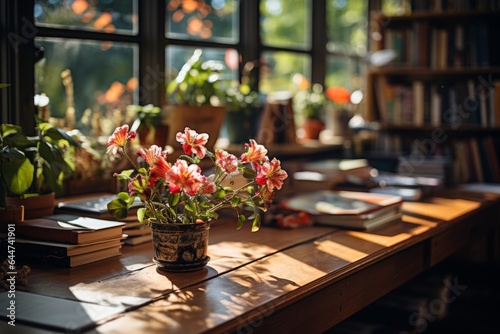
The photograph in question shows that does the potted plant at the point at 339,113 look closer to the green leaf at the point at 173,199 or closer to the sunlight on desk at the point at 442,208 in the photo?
the sunlight on desk at the point at 442,208

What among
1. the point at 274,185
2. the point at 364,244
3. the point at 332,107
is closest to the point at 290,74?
the point at 332,107

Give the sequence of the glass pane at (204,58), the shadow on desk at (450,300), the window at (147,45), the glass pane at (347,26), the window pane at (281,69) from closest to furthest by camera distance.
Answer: the window at (147,45)
the glass pane at (204,58)
the shadow on desk at (450,300)
the window pane at (281,69)
the glass pane at (347,26)

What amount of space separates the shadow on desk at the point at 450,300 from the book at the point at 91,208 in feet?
5.69

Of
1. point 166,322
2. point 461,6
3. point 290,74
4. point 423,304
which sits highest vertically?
point 461,6

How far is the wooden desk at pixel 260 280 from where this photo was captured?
170 cm

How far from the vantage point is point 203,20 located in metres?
3.57

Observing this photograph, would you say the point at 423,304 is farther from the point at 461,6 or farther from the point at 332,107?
the point at 461,6

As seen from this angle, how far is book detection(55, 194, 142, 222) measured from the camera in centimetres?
238

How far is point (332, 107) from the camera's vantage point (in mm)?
4344

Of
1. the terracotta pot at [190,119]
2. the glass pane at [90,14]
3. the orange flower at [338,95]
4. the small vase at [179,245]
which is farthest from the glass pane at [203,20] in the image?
the small vase at [179,245]

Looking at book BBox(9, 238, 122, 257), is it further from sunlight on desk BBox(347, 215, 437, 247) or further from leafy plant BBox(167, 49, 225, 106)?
leafy plant BBox(167, 49, 225, 106)

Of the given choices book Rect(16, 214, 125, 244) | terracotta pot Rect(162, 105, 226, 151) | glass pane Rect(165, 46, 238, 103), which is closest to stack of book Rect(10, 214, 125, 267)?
book Rect(16, 214, 125, 244)

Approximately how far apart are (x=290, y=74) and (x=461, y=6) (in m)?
1.06

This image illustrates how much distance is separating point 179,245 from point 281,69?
7.62ft
